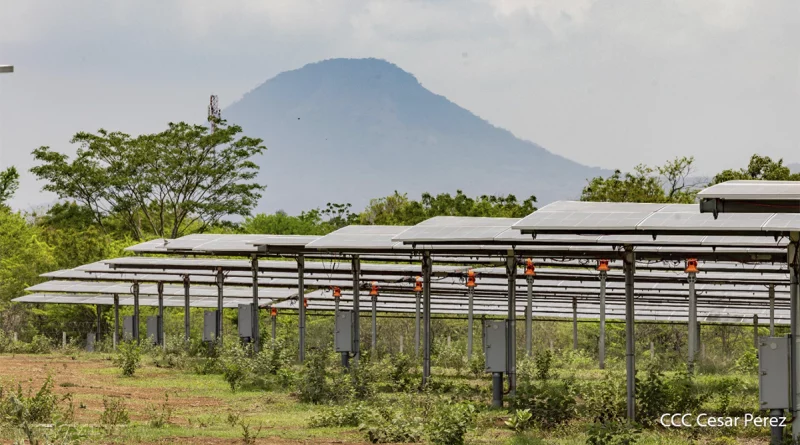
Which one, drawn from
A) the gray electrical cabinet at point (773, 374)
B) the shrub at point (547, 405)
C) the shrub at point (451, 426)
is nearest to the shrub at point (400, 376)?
the shrub at point (547, 405)

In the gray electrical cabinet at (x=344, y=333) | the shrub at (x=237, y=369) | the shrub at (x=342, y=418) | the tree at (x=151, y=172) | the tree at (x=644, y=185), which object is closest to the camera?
the shrub at (x=342, y=418)

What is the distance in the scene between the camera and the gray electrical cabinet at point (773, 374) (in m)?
15.2

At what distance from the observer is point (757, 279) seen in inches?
1241

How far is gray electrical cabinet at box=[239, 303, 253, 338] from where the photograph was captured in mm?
33938

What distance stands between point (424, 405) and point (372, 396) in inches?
115

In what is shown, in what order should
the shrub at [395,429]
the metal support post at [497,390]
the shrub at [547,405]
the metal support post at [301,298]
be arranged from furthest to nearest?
the metal support post at [301,298] < the metal support post at [497,390] < the shrub at [547,405] < the shrub at [395,429]

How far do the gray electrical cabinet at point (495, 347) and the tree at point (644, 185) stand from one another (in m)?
39.6

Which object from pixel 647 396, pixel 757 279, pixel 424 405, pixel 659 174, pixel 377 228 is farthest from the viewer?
pixel 659 174

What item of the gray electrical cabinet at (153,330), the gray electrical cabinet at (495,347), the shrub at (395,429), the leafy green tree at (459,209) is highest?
the leafy green tree at (459,209)

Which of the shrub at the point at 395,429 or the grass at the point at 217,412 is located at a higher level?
the shrub at the point at 395,429

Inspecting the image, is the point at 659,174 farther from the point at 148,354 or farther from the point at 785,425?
the point at 785,425

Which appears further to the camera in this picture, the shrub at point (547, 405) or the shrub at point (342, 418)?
the shrub at point (342, 418)

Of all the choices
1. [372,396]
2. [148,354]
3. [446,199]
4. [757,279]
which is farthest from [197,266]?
[446,199]

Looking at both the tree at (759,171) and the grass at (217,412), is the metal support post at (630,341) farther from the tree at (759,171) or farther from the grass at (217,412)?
the tree at (759,171)
